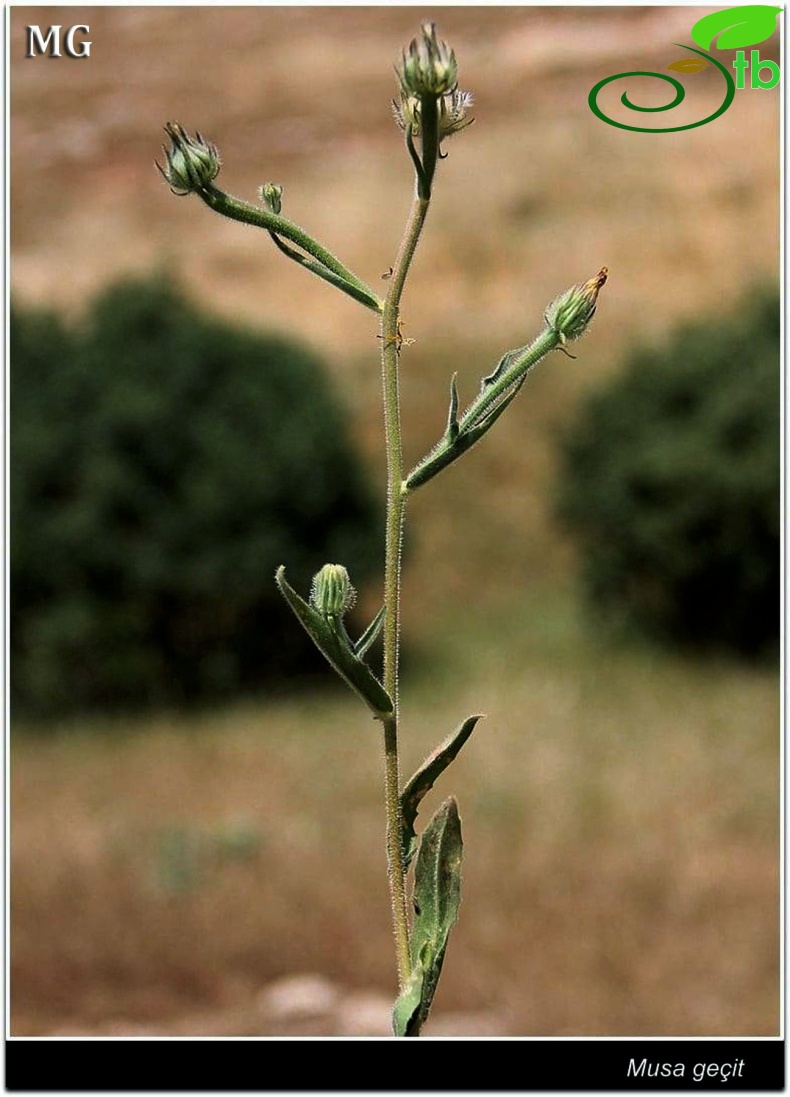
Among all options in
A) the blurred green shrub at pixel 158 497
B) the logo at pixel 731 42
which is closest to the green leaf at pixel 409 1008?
the logo at pixel 731 42

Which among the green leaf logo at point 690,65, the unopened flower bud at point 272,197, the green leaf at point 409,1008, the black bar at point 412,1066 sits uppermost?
the green leaf logo at point 690,65

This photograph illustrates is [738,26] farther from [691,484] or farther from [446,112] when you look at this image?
[691,484]

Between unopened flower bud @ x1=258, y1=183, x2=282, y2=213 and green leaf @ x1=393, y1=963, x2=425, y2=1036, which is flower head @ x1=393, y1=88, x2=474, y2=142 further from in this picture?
green leaf @ x1=393, y1=963, x2=425, y2=1036

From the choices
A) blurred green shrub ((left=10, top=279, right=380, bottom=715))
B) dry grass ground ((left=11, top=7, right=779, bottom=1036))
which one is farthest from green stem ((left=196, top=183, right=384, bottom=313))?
blurred green shrub ((left=10, top=279, right=380, bottom=715))

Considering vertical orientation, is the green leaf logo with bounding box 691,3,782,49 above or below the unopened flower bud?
above

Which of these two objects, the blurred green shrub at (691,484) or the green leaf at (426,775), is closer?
the green leaf at (426,775)

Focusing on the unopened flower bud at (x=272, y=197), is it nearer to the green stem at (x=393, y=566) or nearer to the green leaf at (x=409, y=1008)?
the green stem at (x=393, y=566)
